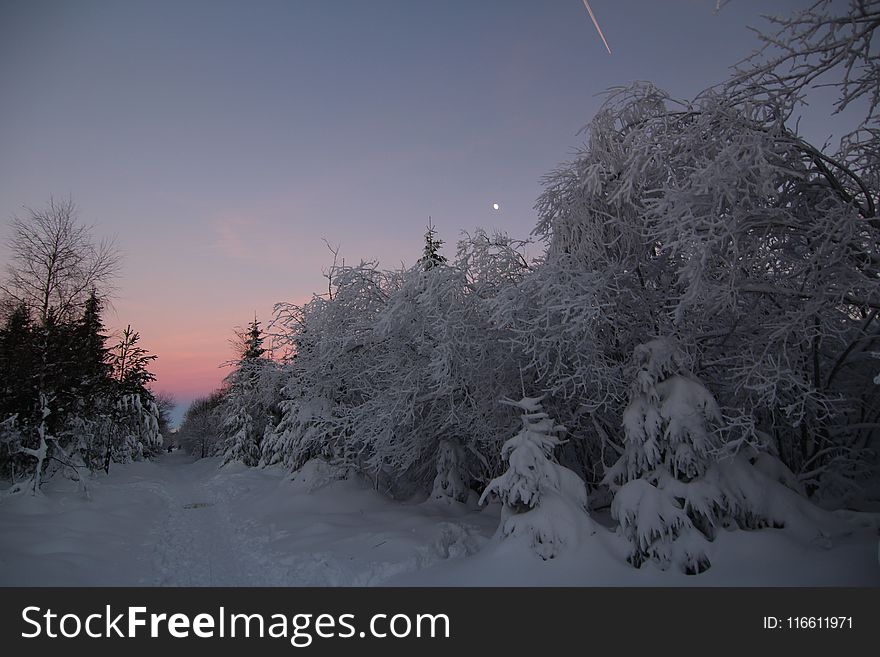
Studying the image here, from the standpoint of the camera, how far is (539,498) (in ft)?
22.2

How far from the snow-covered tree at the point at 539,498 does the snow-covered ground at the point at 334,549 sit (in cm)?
20

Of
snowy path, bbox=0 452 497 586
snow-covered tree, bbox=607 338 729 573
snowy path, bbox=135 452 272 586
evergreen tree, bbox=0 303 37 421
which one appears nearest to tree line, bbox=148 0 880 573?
snow-covered tree, bbox=607 338 729 573

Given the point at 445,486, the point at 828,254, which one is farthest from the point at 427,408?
the point at 828,254

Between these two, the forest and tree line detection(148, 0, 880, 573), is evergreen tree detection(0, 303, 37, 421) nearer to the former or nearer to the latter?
the forest

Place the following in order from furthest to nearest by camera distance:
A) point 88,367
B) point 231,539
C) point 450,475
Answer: point 88,367
point 450,475
point 231,539

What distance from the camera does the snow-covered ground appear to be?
5.94 m

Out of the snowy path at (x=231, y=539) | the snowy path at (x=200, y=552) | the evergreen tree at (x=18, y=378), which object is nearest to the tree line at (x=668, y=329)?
the snowy path at (x=231, y=539)

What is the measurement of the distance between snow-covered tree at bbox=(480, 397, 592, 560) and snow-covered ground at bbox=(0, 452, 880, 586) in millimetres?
198

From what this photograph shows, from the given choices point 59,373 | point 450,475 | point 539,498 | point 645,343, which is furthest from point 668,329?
point 59,373

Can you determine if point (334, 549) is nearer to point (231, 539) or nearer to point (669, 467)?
point (231, 539)

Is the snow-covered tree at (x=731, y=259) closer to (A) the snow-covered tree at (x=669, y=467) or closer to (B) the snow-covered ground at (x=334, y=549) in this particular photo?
(A) the snow-covered tree at (x=669, y=467)

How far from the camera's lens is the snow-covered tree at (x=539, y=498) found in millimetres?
6441

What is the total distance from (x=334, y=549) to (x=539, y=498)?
4.07 metres
